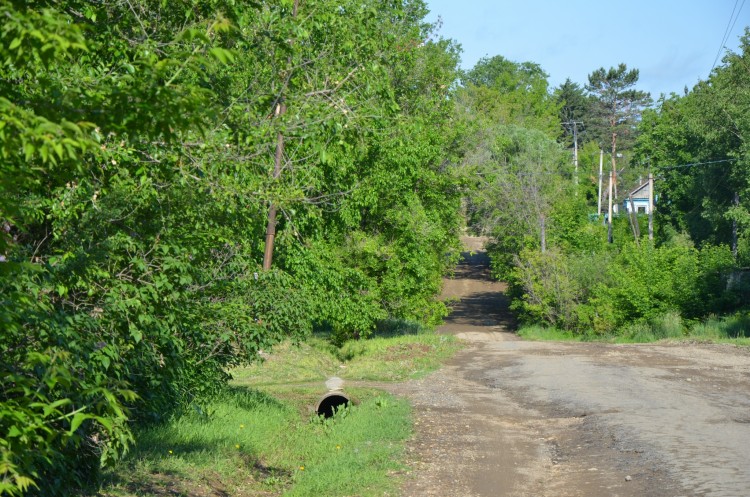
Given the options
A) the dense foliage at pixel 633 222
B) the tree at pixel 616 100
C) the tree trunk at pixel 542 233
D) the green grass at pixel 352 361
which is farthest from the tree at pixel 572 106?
the green grass at pixel 352 361

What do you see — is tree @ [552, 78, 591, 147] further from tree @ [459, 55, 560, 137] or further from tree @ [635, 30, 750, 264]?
tree @ [635, 30, 750, 264]

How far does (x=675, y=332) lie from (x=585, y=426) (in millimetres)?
24489

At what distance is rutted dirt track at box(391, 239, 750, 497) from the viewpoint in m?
12.0

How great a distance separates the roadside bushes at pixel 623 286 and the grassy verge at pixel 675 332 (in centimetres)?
37

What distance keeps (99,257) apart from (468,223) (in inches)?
2225

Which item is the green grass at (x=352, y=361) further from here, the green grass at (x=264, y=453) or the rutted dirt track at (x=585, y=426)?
the green grass at (x=264, y=453)

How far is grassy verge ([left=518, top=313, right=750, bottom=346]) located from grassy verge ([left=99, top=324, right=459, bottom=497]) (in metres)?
18.2

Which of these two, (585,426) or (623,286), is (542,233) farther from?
(585,426)

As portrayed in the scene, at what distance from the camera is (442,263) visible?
4197cm

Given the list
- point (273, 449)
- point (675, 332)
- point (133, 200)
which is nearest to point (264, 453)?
point (273, 449)

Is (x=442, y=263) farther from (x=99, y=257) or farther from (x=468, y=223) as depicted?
(x=99, y=257)

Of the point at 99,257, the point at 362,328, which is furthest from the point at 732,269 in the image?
the point at 99,257

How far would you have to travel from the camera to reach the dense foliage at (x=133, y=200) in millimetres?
4676

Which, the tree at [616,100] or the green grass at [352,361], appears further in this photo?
the tree at [616,100]
